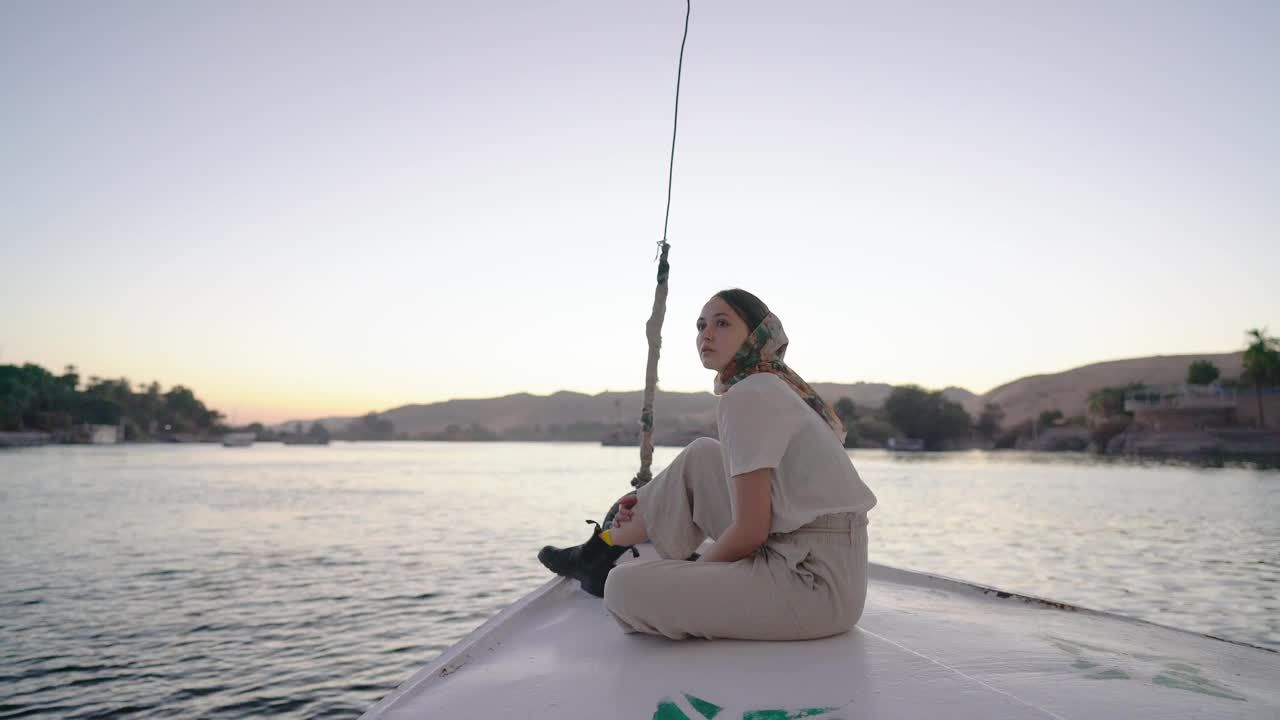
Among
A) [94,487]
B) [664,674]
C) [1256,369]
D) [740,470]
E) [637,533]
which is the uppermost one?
[1256,369]

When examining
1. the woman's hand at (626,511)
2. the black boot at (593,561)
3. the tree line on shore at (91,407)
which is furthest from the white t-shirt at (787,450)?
the tree line on shore at (91,407)

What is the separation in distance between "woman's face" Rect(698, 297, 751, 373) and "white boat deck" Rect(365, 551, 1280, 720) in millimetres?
1027

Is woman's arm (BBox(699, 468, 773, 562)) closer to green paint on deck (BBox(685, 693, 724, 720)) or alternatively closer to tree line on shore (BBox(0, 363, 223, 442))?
green paint on deck (BBox(685, 693, 724, 720))

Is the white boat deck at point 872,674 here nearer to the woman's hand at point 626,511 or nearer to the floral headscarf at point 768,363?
the woman's hand at point 626,511

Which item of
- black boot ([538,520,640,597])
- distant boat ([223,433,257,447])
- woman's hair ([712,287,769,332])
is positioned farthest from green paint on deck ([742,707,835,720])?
distant boat ([223,433,257,447])

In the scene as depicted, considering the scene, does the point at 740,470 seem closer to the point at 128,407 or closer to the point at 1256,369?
the point at 1256,369

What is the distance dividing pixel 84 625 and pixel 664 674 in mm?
8548

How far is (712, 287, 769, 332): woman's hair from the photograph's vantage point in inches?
108

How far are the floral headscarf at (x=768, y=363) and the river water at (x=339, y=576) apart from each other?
14.3 ft

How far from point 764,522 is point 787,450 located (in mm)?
259

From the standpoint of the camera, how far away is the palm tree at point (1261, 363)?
71375mm

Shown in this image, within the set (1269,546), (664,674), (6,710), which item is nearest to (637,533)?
(664,674)

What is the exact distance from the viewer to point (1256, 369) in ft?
237

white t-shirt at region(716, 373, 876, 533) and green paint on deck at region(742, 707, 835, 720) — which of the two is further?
white t-shirt at region(716, 373, 876, 533)
